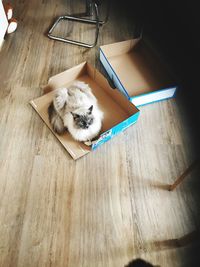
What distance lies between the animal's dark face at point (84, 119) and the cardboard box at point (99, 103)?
103 millimetres

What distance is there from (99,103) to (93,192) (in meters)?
0.63

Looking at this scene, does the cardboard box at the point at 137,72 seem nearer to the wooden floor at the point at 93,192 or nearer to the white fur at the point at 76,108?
the wooden floor at the point at 93,192

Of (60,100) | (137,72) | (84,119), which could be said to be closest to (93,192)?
(84,119)

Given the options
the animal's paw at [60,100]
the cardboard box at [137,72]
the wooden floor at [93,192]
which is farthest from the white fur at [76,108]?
the cardboard box at [137,72]

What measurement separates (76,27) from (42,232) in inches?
67.0

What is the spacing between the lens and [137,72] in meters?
1.79

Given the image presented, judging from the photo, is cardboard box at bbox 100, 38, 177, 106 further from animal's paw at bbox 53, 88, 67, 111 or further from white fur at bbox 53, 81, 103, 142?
animal's paw at bbox 53, 88, 67, 111

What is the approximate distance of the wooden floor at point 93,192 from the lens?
118cm

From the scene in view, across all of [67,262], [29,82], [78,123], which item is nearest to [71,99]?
[78,123]

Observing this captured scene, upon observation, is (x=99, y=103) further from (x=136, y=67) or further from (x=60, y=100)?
(x=136, y=67)

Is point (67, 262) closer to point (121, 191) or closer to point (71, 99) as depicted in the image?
point (121, 191)

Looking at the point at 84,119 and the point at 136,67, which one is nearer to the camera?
the point at 84,119

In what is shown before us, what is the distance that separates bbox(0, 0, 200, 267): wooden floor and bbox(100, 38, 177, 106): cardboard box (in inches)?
4.8

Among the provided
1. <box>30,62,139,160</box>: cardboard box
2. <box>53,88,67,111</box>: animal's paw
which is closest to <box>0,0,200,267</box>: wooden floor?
<box>30,62,139,160</box>: cardboard box
